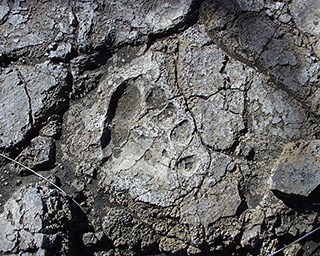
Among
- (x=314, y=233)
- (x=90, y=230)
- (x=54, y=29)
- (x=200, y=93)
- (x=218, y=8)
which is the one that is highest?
(x=54, y=29)

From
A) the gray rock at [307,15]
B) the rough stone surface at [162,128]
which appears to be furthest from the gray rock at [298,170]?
the gray rock at [307,15]

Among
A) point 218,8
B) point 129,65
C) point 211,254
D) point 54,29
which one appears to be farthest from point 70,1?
point 211,254

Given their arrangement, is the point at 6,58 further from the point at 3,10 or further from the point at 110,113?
the point at 110,113

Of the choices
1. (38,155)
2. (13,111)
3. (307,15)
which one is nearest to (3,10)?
(13,111)

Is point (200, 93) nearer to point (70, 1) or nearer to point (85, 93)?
point (85, 93)

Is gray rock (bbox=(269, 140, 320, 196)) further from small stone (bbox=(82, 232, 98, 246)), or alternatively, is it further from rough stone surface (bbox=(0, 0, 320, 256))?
small stone (bbox=(82, 232, 98, 246))

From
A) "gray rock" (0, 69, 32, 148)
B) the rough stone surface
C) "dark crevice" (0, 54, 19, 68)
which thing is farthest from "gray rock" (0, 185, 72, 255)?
"dark crevice" (0, 54, 19, 68)

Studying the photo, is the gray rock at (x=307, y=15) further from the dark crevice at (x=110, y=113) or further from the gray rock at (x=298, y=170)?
the dark crevice at (x=110, y=113)
